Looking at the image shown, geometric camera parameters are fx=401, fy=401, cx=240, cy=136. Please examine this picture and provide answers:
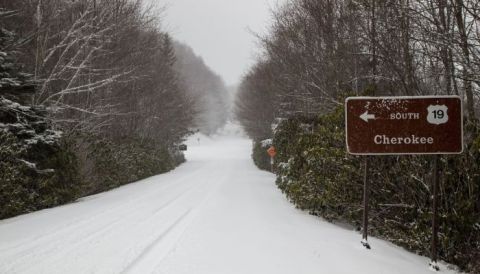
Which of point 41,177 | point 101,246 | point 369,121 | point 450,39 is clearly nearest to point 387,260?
point 369,121

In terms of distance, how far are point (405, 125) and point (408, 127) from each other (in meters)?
0.05

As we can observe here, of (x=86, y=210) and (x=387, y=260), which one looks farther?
(x=86, y=210)

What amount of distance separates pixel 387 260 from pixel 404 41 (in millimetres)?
4803

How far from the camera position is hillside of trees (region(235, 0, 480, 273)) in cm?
583

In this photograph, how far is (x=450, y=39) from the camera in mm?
6258

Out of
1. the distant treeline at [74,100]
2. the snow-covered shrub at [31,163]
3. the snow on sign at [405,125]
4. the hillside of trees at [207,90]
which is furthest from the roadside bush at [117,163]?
the hillside of trees at [207,90]

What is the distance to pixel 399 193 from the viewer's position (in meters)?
6.76

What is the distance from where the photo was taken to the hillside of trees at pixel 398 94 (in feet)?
19.1

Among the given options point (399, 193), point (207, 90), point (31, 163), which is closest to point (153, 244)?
point (399, 193)

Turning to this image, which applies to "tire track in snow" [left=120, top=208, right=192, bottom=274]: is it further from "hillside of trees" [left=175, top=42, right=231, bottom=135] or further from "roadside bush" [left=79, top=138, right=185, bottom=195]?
"hillside of trees" [left=175, top=42, right=231, bottom=135]

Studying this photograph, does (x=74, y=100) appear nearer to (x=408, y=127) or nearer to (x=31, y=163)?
(x=31, y=163)

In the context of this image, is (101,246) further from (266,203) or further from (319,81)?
(319,81)

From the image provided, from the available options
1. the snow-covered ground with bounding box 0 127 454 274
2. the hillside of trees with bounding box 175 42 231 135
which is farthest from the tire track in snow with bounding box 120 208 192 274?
the hillside of trees with bounding box 175 42 231 135

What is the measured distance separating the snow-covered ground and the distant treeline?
1.70 metres
